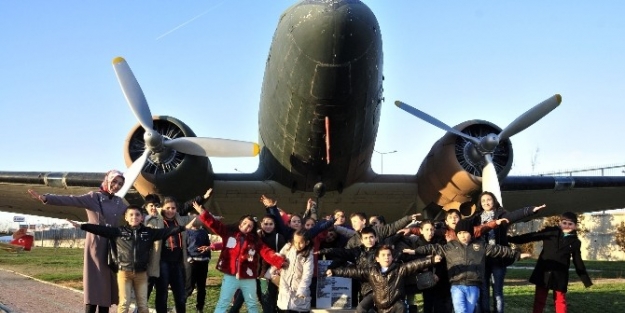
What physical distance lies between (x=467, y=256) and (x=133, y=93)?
8.59 meters

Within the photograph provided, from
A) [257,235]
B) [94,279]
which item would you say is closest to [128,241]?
[94,279]

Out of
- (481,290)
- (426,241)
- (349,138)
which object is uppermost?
(349,138)

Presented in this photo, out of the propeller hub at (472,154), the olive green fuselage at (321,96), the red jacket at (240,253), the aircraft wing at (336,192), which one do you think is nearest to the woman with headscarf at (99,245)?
the red jacket at (240,253)

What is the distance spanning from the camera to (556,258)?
855 centimetres

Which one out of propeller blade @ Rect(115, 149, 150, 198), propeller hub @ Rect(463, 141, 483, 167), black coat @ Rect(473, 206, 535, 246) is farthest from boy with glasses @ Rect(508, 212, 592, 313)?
propeller blade @ Rect(115, 149, 150, 198)

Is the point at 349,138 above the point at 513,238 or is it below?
above

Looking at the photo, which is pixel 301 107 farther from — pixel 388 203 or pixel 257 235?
pixel 388 203

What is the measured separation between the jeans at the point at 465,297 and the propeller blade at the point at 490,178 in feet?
17.6

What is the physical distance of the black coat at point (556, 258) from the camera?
8461 mm

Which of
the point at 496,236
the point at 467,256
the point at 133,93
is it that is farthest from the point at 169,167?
the point at 467,256

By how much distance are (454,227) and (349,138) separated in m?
4.77

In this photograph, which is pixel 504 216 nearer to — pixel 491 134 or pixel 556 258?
pixel 556 258

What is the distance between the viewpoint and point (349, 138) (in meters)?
12.3

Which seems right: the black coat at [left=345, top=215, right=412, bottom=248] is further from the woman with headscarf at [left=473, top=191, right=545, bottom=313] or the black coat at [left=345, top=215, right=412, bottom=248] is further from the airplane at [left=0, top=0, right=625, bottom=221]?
the airplane at [left=0, top=0, right=625, bottom=221]
